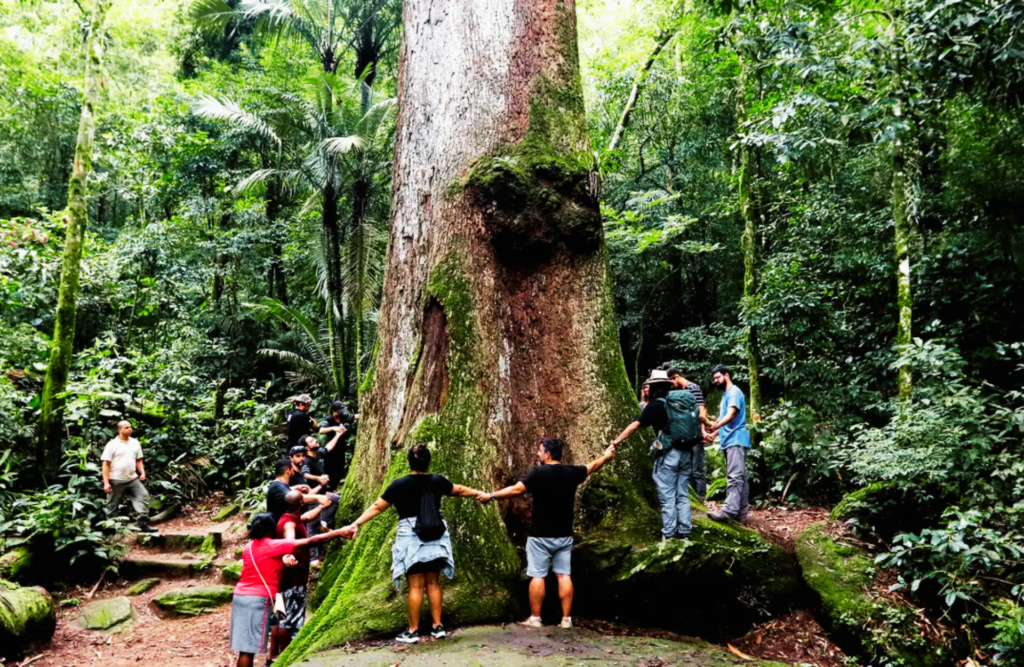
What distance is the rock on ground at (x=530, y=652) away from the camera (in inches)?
162

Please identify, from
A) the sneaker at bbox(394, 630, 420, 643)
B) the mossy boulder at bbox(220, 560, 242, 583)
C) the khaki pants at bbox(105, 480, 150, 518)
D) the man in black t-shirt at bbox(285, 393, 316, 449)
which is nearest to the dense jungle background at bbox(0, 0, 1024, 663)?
the khaki pants at bbox(105, 480, 150, 518)

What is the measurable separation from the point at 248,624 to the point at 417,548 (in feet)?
5.07

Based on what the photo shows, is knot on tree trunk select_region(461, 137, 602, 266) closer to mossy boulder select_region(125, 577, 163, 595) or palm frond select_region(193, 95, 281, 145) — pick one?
mossy boulder select_region(125, 577, 163, 595)

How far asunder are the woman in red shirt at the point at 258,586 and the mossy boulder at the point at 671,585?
2037 millimetres

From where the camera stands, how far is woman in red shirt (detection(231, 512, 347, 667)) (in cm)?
493

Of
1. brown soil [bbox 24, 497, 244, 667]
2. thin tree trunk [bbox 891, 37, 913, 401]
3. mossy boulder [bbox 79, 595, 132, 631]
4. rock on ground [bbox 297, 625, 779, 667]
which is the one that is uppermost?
thin tree trunk [bbox 891, 37, 913, 401]

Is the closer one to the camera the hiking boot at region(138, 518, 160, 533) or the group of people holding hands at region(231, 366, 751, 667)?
the group of people holding hands at region(231, 366, 751, 667)

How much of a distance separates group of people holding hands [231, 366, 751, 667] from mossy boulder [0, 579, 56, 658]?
Result: 2.95 m

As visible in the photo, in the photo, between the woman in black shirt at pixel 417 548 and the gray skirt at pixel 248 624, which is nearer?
the woman in black shirt at pixel 417 548

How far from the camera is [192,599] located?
8031 millimetres

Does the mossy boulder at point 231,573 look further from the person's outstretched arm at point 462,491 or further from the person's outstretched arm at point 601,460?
the person's outstretched arm at point 601,460

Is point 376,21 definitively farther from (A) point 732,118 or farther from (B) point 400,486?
(B) point 400,486

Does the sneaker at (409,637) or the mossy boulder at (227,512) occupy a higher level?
the sneaker at (409,637)

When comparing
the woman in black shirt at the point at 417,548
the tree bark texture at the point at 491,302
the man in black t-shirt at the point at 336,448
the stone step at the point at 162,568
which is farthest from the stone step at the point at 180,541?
the woman in black shirt at the point at 417,548
